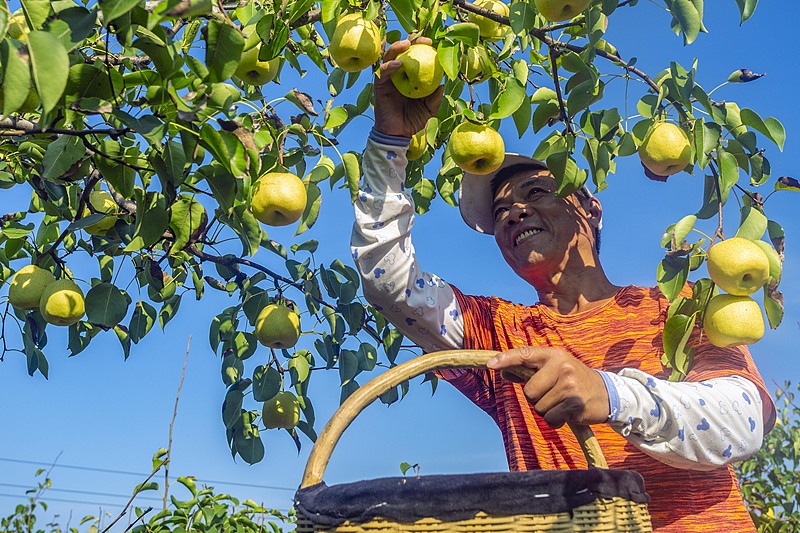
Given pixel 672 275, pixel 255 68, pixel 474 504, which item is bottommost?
pixel 474 504

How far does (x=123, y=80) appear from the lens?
1.20 metres

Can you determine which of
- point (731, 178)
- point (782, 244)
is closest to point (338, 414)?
point (731, 178)

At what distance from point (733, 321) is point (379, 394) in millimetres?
762

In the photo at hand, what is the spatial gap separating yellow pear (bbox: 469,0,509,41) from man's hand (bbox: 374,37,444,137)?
0.25 metres

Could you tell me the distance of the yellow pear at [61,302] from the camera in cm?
198

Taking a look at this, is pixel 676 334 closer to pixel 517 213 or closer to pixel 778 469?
pixel 517 213

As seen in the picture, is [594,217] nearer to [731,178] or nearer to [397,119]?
[731,178]

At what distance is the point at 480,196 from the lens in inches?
85.0

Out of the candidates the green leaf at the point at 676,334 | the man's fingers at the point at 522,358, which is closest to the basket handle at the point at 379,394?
the man's fingers at the point at 522,358

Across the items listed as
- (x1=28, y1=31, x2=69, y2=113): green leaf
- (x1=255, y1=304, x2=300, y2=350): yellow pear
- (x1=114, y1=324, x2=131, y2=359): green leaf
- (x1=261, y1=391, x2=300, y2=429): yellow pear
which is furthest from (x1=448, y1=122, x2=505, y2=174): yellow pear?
(x1=114, y1=324, x2=131, y2=359): green leaf

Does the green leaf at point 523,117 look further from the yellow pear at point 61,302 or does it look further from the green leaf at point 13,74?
the yellow pear at point 61,302

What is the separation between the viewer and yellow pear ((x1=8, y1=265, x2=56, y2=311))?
6.72 ft

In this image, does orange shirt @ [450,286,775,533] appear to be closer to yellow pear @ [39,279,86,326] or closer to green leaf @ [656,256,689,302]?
green leaf @ [656,256,689,302]

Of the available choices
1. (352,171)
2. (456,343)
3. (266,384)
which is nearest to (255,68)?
(352,171)
